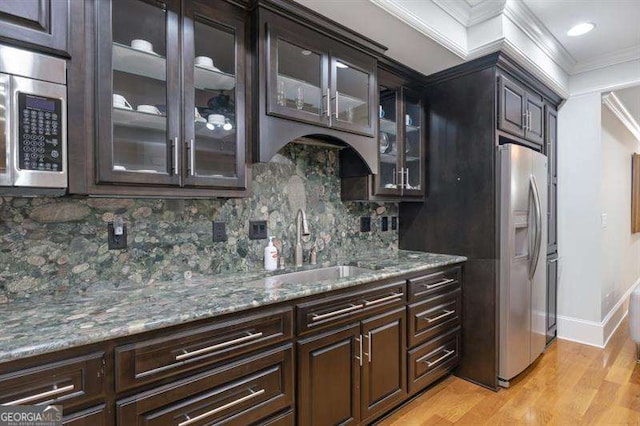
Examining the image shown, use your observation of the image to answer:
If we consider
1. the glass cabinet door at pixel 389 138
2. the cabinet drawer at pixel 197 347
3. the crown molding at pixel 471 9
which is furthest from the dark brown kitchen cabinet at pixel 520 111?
the cabinet drawer at pixel 197 347

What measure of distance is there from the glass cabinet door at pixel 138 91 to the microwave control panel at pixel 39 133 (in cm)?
13

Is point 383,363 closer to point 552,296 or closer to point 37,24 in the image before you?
point 37,24

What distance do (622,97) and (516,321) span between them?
2946 mm

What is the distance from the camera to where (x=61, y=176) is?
1209 mm

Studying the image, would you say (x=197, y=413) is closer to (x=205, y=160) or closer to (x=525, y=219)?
(x=205, y=160)

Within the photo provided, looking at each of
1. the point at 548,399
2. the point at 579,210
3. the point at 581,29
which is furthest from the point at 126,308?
the point at 579,210

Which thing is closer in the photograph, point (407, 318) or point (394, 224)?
point (407, 318)

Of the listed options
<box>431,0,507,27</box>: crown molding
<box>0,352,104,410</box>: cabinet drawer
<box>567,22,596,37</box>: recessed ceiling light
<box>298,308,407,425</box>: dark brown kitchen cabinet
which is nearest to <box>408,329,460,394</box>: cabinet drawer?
<box>298,308,407,425</box>: dark brown kitchen cabinet

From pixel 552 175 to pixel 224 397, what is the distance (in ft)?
11.7

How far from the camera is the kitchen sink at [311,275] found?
6.45ft

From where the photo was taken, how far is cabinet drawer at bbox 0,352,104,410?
3.10 feet

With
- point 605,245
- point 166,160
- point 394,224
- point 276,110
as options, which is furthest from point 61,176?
point 605,245

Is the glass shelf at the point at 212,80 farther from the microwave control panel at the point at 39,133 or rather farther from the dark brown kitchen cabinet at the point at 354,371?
the dark brown kitchen cabinet at the point at 354,371

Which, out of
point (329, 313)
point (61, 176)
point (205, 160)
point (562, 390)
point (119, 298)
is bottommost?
point (562, 390)
